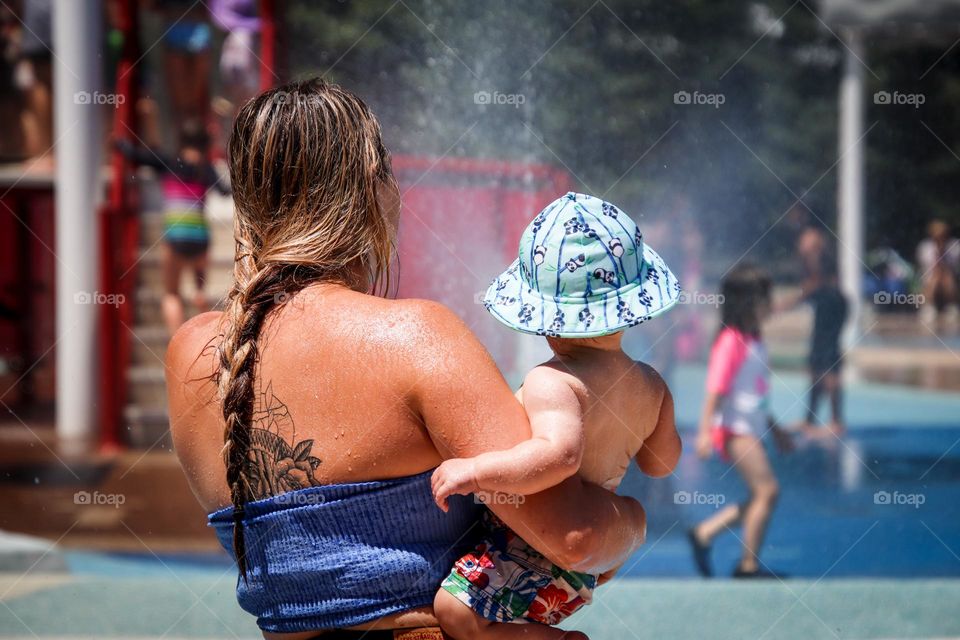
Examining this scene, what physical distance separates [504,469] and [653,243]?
4160mm

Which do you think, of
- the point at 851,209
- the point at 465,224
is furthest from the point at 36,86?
the point at 851,209

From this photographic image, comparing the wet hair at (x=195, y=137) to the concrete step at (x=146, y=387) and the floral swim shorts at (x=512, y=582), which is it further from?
the floral swim shorts at (x=512, y=582)

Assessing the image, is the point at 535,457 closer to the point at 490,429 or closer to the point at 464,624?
the point at 490,429

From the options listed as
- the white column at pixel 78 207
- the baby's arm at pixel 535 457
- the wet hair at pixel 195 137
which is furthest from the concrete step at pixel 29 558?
the baby's arm at pixel 535 457

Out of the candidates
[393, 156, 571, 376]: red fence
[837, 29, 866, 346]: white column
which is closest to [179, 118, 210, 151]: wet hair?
[393, 156, 571, 376]: red fence

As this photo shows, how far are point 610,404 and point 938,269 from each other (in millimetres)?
7742

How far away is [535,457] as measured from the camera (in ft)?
4.59

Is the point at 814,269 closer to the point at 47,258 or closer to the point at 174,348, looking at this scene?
the point at 174,348

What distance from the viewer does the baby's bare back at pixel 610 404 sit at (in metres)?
1.61

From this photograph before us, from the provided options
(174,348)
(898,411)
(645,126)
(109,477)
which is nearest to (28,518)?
(109,477)

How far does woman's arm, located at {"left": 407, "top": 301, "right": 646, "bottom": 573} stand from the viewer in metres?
1.35

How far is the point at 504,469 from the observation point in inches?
53.6

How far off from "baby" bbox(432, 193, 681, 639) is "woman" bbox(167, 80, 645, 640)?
6 cm

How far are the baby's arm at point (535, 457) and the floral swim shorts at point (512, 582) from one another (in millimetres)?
157
